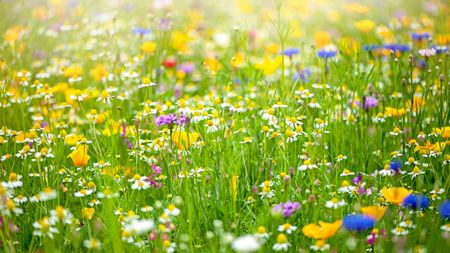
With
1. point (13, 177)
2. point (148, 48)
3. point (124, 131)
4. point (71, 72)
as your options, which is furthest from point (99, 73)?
point (13, 177)

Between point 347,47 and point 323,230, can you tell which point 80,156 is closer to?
point 323,230

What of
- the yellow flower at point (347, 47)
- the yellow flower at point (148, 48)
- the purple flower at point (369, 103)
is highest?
the yellow flower at point (347, 47)

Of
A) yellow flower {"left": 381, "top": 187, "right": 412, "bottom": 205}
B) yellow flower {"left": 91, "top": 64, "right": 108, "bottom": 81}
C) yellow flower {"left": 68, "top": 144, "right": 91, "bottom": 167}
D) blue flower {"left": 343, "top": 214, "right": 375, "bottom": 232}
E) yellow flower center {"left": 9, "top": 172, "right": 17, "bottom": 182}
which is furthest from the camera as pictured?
yellow flower {"left": 91, "top": 64, "right": 108, "bottom": 81}

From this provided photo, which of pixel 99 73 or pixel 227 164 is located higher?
pixel 99 73

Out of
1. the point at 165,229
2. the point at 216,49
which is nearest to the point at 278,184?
the point at 165,229

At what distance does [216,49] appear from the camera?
4.41 meters

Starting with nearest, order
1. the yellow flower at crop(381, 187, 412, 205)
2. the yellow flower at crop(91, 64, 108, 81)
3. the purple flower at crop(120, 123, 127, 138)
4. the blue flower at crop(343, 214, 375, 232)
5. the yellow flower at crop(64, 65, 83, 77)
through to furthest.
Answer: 1. the blue flower at crop(343, 214, 375, 232)
2. the yellow flower at crop(381, 187, 412, 205)
3. the purple flower at crop(120, 123, 127, 138)
4. the yellow flower at crop(64, 65, 83, 77)
5. the yellow flower at crop(91, 64, 108, 81)

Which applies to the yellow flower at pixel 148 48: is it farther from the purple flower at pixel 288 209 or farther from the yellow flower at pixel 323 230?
the yellow flower at pixel 323 230

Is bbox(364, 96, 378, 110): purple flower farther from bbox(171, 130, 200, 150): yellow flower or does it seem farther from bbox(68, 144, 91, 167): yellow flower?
bbox(68, 144, 91, 167): yellow flower

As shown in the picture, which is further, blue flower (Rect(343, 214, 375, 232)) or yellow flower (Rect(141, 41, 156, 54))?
yellow flower (Rect(141, 41, 156, 54))

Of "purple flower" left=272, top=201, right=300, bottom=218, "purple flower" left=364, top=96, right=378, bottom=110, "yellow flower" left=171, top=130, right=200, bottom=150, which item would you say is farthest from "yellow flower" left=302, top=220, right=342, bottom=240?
"purple flower" left=364, top=96, right=378, bottom=110

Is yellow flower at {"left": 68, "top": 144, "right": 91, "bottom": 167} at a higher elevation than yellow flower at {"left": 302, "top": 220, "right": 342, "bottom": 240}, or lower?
higher

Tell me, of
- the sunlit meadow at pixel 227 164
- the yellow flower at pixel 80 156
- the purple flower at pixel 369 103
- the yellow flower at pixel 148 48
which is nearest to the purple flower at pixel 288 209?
the sunlit meadow at pixel 227 164

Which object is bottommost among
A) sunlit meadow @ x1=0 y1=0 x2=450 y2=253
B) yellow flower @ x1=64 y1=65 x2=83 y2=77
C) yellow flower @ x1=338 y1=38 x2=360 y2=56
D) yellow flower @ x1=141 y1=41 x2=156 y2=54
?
sunlit meadow @ x1=0 y1=0 x2=450 y2=253
